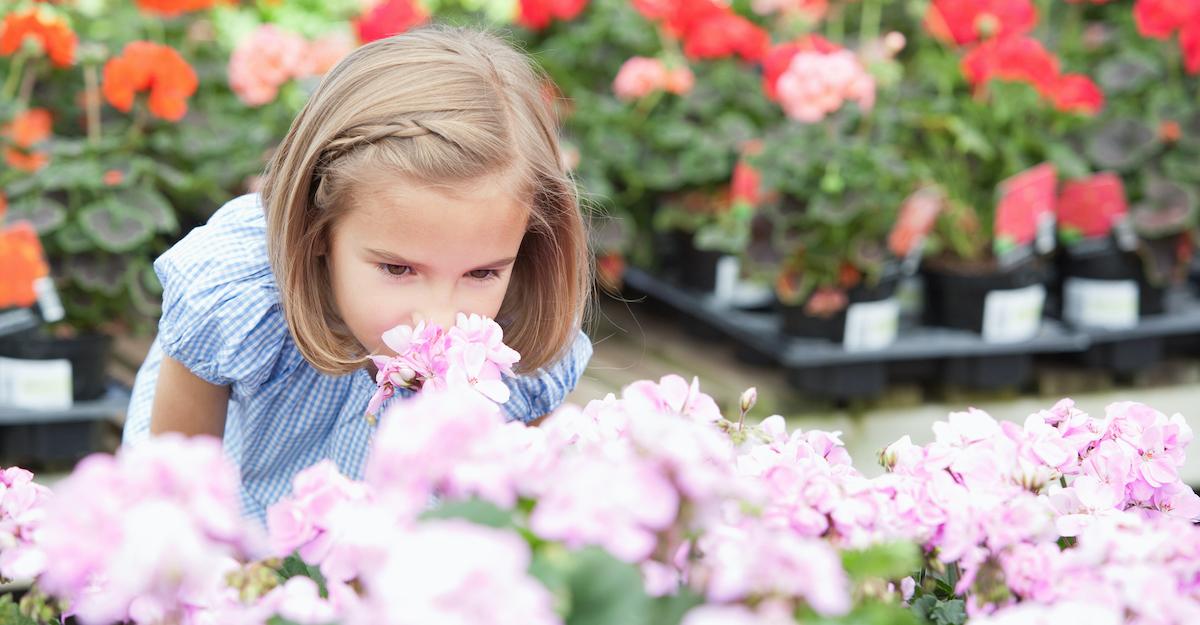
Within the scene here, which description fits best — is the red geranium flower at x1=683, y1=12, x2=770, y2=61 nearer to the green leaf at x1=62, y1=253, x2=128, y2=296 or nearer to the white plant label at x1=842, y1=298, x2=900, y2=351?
the white plant label at x1=842, y1=298, x2=900, y2=351

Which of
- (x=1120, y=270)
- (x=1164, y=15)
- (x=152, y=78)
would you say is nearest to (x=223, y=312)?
(x=152, y=78)

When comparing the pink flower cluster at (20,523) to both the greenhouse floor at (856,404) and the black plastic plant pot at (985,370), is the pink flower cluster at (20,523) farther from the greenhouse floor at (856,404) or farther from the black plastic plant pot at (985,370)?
the black plastic plant pot at (985,370)

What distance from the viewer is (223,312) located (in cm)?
158

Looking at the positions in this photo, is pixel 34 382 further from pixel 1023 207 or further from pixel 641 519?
pixel 641 519

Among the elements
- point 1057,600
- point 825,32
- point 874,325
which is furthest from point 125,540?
point 825,32

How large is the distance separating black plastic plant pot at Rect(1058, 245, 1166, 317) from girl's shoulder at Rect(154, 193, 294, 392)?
2.32 meters

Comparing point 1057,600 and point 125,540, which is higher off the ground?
point 125,540

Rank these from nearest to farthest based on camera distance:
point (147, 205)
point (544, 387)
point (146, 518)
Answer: point (146, 518) < point (544, 387) < point (147, 205)

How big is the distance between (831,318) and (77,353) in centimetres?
159

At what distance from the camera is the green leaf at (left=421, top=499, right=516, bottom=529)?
0.70m

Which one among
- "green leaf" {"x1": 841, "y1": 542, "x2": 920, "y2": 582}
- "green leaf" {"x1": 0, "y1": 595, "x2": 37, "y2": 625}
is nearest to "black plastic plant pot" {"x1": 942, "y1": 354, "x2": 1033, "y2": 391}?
"green leaf" {"x1": 841, "y1": 542, "x2": 920, "y2": 582}

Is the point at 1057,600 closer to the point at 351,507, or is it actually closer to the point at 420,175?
the point at 351,507

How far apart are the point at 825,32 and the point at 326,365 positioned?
279 cm

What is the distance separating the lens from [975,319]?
3254 millimetres
